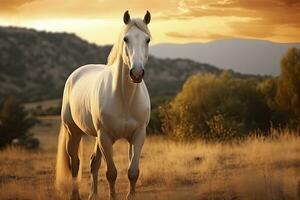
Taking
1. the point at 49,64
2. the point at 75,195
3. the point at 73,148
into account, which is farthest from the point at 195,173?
the point at 49,64

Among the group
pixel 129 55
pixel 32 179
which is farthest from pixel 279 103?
pixel 129 55

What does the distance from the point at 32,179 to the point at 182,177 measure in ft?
9.52

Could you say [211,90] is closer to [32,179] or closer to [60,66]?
[32,179]

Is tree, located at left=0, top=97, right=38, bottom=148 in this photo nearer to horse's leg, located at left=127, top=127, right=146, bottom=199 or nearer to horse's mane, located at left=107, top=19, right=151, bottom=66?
horse's mane, located at left=107, top=19, right=151, bottom=66

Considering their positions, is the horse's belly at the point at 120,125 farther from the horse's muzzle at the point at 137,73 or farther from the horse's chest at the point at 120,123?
the horse's muzzle at the point at 137,73

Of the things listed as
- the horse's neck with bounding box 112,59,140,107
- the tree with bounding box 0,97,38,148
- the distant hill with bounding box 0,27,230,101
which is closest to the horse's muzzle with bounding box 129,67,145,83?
the horse's neck with bounding box 112,59,140,107

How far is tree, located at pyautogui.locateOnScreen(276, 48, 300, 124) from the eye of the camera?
16.1 metres

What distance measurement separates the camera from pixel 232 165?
9.30m

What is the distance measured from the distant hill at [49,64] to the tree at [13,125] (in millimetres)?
27291

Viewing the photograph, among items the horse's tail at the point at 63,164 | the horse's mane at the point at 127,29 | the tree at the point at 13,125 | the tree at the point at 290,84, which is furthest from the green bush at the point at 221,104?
the horse's mane at the point at 127,29

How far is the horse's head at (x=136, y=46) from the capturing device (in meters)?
5.02

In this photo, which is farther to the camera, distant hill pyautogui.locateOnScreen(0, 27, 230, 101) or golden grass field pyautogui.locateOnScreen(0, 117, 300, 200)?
distant hill pyautogui.locateOnScreen(0, 27, 230, 101)

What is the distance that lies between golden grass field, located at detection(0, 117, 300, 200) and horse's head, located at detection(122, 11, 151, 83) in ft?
6.53

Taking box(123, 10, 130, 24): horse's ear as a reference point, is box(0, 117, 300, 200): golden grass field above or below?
below
